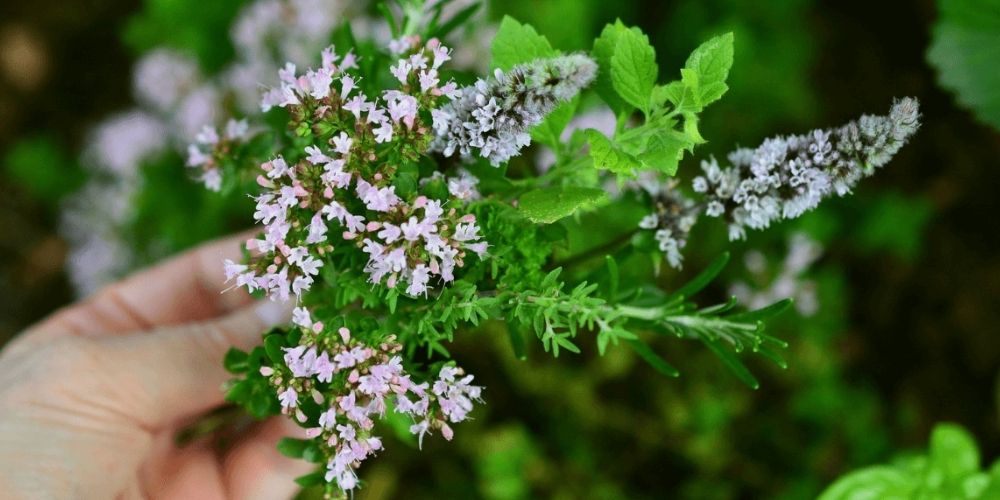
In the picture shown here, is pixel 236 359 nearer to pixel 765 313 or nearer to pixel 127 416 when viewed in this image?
pixel 127 416

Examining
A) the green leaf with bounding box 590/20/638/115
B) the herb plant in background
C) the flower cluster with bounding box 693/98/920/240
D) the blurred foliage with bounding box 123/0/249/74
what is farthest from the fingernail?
the blurred foliage with bounding box 123/0/249/74

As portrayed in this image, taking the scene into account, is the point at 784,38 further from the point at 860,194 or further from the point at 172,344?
the point at 172,344

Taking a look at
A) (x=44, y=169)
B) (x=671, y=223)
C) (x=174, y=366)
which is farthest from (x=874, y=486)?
(x=44, y=169)

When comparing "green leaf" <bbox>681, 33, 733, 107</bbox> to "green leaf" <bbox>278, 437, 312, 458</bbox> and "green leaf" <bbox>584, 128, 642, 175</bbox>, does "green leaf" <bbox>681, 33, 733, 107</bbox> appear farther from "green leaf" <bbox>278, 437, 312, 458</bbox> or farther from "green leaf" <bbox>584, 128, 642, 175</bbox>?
"green leaf" <bbox>278, 437, 312, 458</bbox>

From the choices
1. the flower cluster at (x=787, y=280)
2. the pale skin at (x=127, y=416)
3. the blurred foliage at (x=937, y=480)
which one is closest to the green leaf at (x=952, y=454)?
the blurred foliage at (x=937, y=480)

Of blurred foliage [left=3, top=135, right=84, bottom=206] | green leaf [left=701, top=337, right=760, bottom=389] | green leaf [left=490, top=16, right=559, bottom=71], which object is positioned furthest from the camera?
blurred foliage [left=3, top=135, right=84, bottom=206]

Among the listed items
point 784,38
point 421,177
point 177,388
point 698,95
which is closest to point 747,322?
point 698,95

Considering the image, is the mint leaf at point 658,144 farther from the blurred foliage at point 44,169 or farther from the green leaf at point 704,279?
the blurred foliage at point 44,169
